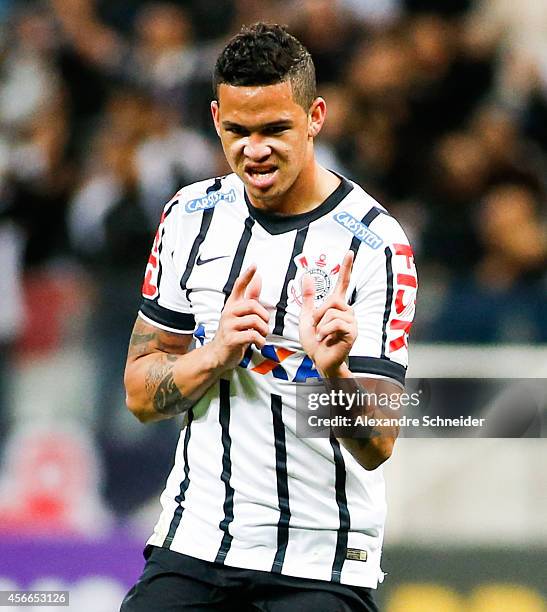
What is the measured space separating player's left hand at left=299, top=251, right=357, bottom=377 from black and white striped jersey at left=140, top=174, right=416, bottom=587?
157mm

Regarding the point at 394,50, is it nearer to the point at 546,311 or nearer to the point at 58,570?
the point at 546,311

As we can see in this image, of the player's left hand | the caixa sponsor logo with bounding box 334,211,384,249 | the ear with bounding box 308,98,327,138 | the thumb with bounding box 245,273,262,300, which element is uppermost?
the ear with bounding box 308,98,327,138

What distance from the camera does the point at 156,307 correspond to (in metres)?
3.04

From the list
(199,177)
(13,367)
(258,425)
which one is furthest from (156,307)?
(199,177)

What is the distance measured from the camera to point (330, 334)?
2602 millimetres

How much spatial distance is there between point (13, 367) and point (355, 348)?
2659 mm

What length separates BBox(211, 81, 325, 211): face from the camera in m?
2.78

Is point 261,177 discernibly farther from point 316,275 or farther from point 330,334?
point 330,334

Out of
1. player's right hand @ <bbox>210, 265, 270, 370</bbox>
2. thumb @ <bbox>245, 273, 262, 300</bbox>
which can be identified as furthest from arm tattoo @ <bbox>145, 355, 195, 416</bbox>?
thumb @ <bbox>245, 273, 262, 300</bbox>

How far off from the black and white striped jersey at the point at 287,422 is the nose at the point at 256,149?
0.22 metres

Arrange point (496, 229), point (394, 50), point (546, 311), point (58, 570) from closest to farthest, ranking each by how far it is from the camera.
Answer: point (58, 570) → point (546, 311) → point (496, 229) → point (394, 50)

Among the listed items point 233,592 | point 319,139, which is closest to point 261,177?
point 233,592

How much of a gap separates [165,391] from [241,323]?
1.11 ft

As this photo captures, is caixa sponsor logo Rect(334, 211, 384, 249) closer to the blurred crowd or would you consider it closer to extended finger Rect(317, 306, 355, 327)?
extended finger Rect(317, 306, 355, 327)
